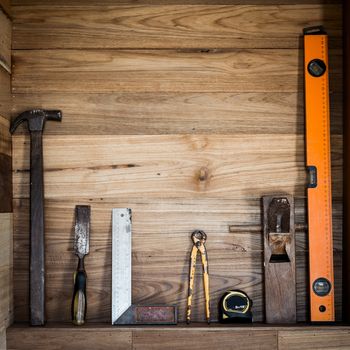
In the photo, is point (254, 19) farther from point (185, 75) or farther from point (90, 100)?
point (90, 100)

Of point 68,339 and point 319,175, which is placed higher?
point 319,175

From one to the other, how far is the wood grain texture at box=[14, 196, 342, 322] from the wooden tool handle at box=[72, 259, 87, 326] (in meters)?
0.08

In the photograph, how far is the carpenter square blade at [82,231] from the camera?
2.07 metres

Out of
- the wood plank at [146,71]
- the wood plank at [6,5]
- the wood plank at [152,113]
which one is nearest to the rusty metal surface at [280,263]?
the wood plank at [152,113]

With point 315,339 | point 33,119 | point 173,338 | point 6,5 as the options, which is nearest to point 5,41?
point 6,5

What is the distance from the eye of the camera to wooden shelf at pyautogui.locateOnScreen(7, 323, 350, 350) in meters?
1.99

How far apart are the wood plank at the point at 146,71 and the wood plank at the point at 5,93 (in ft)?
0.15

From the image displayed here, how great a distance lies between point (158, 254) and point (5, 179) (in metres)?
0.70

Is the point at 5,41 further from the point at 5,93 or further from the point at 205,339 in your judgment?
the point at 205,339

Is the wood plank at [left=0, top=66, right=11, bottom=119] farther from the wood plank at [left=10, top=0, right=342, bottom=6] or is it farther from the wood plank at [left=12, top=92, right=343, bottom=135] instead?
the wood plank at [left=10, top=0, right=342, bottom=6]

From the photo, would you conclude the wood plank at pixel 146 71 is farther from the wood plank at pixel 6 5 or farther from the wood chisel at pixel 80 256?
the wood chisel at pixel 80 256

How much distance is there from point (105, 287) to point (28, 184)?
1.78ft

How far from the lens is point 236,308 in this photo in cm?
205

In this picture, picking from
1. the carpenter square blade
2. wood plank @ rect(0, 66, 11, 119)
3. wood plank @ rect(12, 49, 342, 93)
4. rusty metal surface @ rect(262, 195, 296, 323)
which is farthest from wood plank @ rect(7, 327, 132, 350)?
wood plank @ rect(12, 49, 342, 93)
